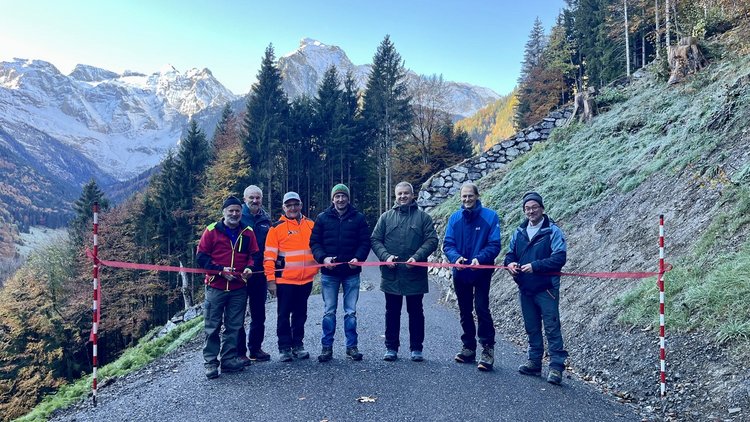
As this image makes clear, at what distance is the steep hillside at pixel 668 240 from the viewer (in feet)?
15.9

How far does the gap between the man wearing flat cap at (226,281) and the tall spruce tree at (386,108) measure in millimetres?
30580

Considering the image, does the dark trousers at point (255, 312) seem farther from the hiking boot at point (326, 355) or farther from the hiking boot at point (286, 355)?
the hiking boot at point (326, 355)

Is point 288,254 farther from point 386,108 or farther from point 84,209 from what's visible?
point 84,209

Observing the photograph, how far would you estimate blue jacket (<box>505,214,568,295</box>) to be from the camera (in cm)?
545

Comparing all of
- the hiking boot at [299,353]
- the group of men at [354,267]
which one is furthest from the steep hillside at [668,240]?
the hiking boot at [299,353]

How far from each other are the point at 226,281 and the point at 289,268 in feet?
2.66

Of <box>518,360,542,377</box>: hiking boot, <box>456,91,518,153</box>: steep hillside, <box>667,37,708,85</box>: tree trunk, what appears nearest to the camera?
<box>518,360,542,377</box>: hiking boot

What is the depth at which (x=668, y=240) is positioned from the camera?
718 centimetres

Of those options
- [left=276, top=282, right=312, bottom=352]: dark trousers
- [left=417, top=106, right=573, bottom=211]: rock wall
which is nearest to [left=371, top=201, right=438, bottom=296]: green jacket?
[left=276, top=282, right=312, bottom=352]: dark trousers

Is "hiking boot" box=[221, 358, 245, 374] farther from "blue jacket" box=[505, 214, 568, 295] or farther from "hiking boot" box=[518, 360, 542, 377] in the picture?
"blue jacket" box=[505, 214, 568, 295]

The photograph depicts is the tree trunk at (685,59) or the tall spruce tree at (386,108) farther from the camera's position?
the tall spruce tree at (386,108)

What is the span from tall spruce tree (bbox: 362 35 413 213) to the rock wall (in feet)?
43.7

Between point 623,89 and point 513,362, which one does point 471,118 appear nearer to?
point 623,89

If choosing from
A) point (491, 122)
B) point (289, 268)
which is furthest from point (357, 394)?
point (491, 122)
